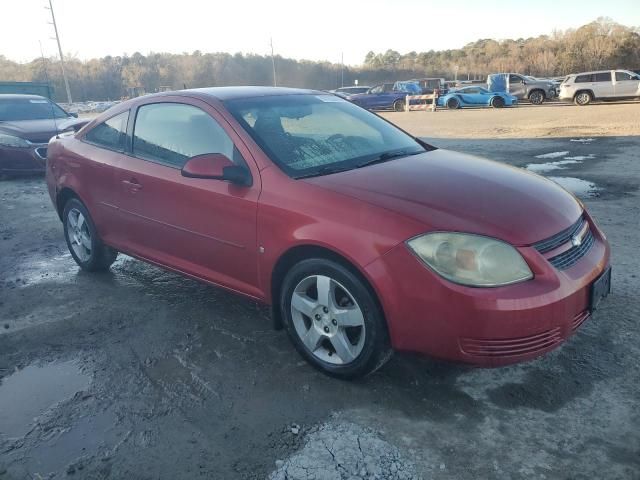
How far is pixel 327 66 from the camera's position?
89000 millimetres

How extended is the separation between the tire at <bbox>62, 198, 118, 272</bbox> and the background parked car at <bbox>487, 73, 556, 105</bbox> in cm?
2611

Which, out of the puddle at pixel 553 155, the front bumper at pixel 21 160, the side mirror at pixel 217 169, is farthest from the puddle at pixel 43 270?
the puddle at pixel 553 155

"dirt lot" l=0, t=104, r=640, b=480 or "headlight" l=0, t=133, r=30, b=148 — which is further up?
"headlight" l=0, t=133, r=30, b=148

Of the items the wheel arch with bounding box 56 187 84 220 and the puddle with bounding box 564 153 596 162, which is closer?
the wheel arch with bounding box 56 187 84 220

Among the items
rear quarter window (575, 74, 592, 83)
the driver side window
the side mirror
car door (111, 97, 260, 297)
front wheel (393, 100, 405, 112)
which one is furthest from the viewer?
front wheel (393, 100, 405, 112)

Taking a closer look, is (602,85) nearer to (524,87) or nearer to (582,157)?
(524,87)

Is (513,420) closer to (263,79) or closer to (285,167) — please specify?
(285,167)

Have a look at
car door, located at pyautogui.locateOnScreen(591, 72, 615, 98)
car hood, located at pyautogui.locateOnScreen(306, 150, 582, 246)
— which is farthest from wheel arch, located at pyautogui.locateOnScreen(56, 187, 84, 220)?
car door, located at pyautogui.locateOnScreen(591, 72, 615, 98)

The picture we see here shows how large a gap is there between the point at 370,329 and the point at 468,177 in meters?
1.12

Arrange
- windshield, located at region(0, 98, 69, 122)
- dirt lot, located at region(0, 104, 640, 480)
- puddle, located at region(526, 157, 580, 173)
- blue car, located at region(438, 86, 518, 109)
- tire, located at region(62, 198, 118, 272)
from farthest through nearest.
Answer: blue car, located at region(438, 86, 518, 109)
windshield, located at region(0, 98, 69, 122)
puddle, located at region(526, 157, 580, 173)
tire, located at region(62, 198, 118, 272)
dirt lot, located at region(0, 104, 640, 480)

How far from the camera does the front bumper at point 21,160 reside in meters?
9.23

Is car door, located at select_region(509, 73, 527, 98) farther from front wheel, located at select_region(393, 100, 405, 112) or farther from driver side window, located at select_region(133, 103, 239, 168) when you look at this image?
driver side window, located at select_region(133, 103, 239, 168)

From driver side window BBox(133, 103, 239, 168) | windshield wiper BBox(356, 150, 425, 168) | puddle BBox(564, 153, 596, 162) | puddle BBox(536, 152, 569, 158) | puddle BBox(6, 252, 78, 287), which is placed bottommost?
puddle BBox(564, 153, 596, 162)

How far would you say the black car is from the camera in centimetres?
917
